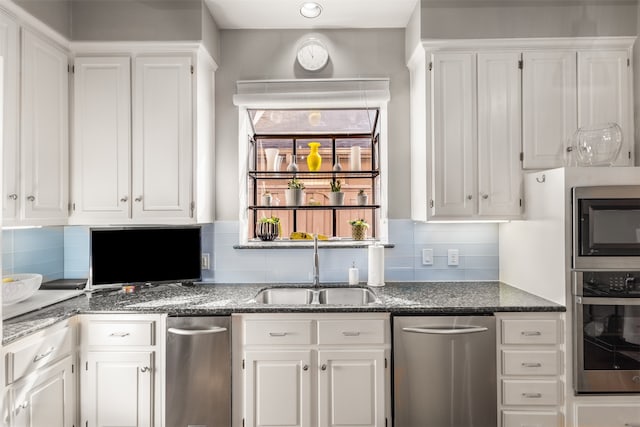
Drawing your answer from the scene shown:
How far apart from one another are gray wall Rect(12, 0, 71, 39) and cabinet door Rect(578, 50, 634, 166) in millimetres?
2981

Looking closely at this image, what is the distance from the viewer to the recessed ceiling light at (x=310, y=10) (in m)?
2.61

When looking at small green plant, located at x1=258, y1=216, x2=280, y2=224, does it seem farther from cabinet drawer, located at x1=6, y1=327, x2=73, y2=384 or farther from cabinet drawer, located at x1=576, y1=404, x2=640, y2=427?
cabinet drawer, located at x1=576, y1=404, x2=640, y2=427

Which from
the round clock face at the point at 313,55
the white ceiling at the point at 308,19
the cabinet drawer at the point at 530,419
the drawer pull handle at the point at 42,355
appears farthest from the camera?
the round clock face at the point at 313,55

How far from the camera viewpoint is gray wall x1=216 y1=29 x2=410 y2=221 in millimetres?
2916

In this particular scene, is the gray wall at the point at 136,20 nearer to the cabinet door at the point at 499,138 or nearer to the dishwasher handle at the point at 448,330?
the cabinet door at the point at 499,138

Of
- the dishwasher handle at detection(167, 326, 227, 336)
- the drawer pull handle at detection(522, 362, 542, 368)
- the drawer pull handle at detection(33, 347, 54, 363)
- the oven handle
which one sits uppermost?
the oven handle

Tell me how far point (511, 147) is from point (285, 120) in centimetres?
154

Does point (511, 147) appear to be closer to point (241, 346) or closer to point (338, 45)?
point (338, 45)

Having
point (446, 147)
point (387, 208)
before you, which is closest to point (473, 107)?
point (446, 147)

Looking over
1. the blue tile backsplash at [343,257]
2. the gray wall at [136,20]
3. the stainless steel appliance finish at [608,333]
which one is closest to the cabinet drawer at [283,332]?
the blue tile backsplash at [343,257]

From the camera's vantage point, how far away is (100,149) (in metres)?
2.53

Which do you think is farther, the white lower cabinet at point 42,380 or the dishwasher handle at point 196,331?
the dishwasher handle at point 196,331

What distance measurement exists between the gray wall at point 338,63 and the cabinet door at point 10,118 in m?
1.15

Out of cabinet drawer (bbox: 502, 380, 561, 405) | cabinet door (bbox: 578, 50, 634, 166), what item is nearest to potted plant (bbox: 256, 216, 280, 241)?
cabinet drawer (bbox: 502, 380, 561, 405)
